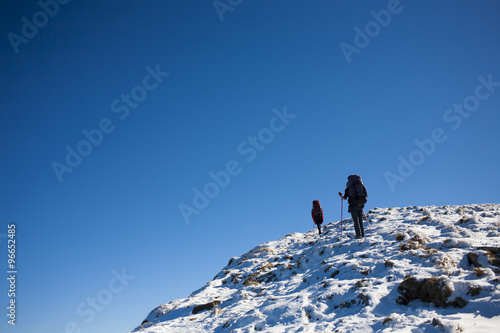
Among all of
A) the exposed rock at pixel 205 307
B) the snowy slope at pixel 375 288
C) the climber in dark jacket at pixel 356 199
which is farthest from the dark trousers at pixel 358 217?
the exposed rock at pixel 205 307

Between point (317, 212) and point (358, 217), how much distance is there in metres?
6.97

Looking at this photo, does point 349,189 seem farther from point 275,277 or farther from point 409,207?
point 409,207

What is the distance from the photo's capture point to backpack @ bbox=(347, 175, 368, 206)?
12.8 metres

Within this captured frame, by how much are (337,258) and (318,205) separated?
9169 millimetres

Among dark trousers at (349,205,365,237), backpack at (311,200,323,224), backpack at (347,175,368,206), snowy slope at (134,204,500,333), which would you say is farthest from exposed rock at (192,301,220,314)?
backpack at (311,200,323,224)

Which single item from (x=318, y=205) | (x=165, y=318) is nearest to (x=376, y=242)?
(x=318, y=205)

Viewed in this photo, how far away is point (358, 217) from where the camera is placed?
13227 millimetres

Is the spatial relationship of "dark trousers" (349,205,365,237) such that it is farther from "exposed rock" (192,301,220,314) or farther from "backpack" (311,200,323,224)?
"exposed rock" (192,301,220,314)

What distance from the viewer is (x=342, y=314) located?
278 inches

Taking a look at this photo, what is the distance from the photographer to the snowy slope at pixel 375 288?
6008 mm

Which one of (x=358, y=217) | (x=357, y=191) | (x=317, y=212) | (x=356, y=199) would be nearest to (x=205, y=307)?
(x=358, y=217)

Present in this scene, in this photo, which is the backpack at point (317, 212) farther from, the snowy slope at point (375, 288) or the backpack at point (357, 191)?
the backpack at point (357, 191)

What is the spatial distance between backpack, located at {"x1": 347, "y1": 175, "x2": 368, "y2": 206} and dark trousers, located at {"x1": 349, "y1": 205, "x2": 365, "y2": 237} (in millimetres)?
292

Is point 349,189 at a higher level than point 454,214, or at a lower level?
higher
